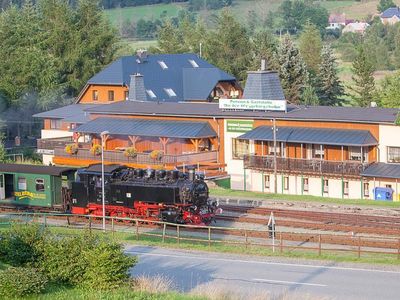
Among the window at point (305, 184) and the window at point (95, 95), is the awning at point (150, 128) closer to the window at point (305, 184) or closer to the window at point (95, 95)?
the window at point (305, 184)

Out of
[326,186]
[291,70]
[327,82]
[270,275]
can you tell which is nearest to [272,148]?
[326,186]

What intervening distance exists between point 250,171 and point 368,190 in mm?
7965

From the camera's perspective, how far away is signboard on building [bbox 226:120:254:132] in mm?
54312

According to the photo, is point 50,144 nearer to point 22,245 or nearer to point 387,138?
point 387,138

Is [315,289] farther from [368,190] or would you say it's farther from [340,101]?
[340,101]

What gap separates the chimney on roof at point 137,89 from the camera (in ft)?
221

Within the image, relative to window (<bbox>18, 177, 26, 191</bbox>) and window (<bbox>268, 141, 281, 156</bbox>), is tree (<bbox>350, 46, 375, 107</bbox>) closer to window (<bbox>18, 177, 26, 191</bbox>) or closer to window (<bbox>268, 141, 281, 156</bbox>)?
window (<bbox>268, 141, 281, 156</bbox>)

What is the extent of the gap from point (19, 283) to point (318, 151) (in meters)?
32.5

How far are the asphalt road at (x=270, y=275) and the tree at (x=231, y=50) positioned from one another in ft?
208

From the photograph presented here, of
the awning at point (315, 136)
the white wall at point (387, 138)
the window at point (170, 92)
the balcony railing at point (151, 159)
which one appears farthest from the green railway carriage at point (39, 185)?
the window at point (170, 92)

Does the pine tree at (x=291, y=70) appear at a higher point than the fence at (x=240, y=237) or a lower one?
higher

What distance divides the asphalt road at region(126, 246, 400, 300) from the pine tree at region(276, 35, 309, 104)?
2026 inches

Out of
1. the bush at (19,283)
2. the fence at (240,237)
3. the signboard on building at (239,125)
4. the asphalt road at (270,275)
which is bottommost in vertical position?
the asphalt road at (270,275)

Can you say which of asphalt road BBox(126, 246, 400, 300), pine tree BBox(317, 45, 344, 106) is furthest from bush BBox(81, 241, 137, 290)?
pine tree BBox(317, 45, 344, 106)
